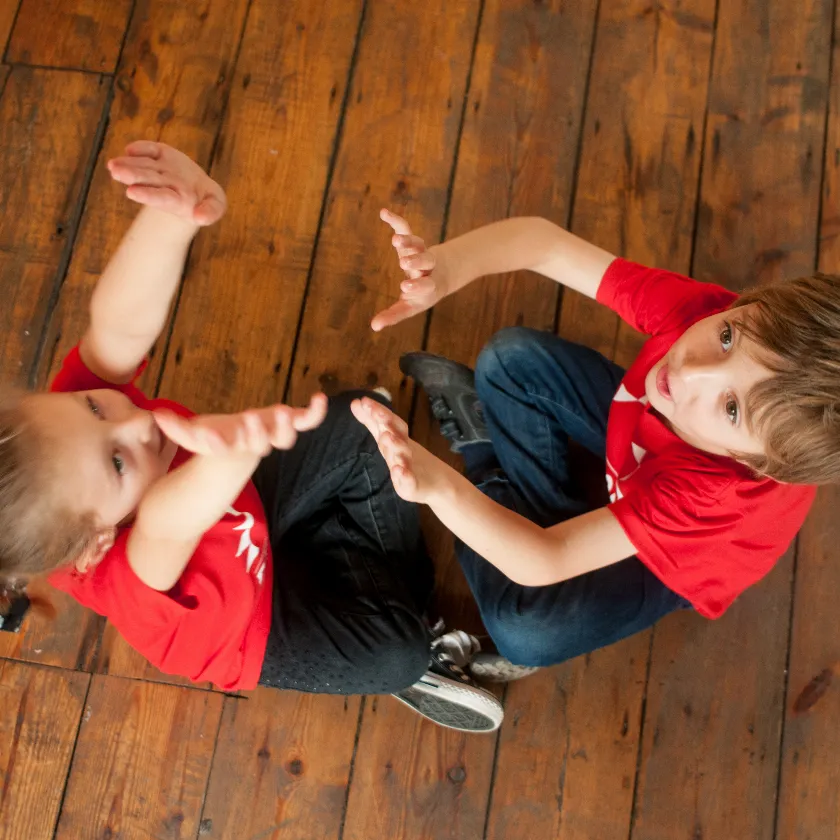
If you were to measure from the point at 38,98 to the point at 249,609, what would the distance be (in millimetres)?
983

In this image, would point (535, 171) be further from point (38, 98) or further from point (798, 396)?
point (38, 98)

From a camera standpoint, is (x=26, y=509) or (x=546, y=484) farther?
(x=546, y=484)

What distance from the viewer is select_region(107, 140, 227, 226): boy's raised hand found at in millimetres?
743

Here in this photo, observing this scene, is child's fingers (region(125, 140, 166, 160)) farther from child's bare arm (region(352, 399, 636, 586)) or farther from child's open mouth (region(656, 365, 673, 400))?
child's open mouth (region(656, 365, 673, 400))

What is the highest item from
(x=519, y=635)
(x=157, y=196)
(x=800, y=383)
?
(x=157, y=196)

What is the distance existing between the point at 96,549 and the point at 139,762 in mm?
486

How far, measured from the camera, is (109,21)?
1.26 meters

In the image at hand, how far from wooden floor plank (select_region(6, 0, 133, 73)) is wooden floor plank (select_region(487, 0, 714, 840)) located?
84cm

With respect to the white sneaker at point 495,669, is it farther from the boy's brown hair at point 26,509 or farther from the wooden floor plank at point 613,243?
the boy's brown hair at point 26,509

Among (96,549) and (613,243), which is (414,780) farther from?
(613,243)

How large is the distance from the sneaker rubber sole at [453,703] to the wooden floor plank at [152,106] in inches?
29.7

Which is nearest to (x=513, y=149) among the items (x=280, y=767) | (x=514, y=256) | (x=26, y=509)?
(x=514, y=256)

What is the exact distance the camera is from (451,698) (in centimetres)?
101

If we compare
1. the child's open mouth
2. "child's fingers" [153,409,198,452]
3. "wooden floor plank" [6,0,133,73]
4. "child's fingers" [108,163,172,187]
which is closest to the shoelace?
the child's open mouth
